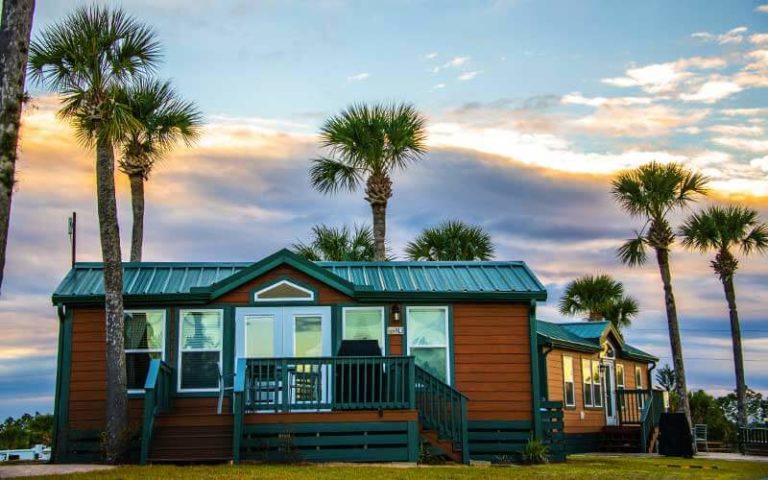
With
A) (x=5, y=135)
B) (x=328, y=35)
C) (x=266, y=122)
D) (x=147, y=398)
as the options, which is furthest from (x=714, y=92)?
(x=5, y=135)

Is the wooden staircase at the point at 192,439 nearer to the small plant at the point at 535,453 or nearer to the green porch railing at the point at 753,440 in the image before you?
the small plant at the point at 535,453

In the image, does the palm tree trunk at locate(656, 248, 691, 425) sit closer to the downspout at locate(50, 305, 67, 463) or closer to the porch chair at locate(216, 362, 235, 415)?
the porch chair at locate(216, 362, 235, 415)

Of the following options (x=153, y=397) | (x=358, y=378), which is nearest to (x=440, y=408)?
(x=358, y=378)

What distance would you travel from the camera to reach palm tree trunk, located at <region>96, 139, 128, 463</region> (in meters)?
16.3

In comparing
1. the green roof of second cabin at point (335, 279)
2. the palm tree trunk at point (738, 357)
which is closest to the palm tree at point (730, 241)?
the palm tree trunk at point (738, 357)

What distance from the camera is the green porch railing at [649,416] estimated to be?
90.8 ft

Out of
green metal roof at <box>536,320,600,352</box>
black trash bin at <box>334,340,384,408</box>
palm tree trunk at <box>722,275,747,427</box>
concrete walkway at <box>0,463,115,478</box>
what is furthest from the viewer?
palm tree trunk at <box>722,275,747,427</box>

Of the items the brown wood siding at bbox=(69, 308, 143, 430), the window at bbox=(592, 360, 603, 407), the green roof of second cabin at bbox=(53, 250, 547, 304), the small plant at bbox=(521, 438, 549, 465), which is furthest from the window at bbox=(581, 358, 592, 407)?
the brown wood siding at bbox=(69, 308, 143, 430)

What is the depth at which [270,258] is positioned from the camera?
18141 millimetres

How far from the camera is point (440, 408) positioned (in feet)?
55.0

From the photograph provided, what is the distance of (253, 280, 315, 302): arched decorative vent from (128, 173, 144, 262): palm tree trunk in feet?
33.7

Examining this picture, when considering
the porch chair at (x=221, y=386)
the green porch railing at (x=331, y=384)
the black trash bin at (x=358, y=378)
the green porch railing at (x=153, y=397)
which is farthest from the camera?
the porch chair at (x=221, y=386)

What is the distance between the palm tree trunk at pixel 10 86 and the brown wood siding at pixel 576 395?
16.1 metres

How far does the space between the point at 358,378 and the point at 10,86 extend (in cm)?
742
